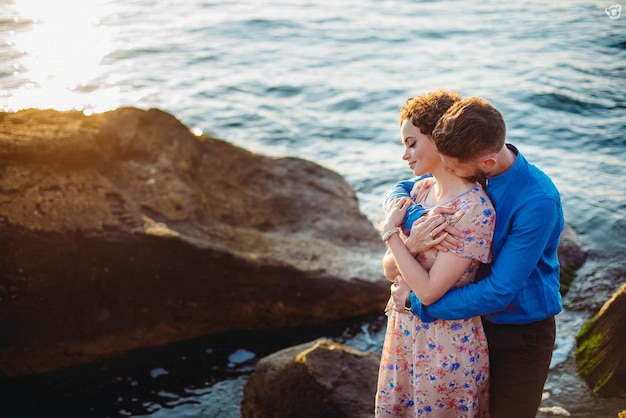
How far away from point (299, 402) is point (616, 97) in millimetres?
9351

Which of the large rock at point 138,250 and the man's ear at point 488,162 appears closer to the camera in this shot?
the man's ear at point 488,162

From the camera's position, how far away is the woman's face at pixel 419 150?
3.45 m

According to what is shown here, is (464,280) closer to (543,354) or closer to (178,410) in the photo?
(543,354)

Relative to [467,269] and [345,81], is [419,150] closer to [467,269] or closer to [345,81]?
[467,269]

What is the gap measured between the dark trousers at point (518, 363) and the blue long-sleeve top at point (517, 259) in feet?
0.30

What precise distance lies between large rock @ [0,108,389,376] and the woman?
278 cm

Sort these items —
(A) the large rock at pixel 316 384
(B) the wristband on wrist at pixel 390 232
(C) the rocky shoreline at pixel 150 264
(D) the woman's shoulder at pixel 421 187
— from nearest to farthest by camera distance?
(B) the wristband on wrist at pixel 390 232 → (D) the woman's shoulder at pixel 421 187 → (A) the large rock at pixel 316 384 → (C) the rocky shoreline at pixel 150 264

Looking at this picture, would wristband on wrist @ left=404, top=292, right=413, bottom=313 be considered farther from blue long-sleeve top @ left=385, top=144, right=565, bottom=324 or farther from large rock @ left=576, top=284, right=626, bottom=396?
large rock @ left=576, top=284, right=626, bottom=396

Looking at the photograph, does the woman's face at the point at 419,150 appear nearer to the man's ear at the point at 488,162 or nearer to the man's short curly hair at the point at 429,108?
the man's short curly hair at the point at 429,108

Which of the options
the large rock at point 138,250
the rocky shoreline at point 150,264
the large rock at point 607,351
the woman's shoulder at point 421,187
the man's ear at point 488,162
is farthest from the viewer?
the large rock at point 138,250

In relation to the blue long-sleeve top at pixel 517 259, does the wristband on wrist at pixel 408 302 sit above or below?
below

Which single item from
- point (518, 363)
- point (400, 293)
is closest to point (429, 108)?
point (400, 293)

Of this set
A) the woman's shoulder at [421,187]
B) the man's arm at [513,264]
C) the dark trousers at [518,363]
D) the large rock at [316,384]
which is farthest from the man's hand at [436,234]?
the large rock at [316,384]

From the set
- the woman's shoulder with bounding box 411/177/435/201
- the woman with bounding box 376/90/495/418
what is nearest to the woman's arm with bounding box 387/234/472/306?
the woman with bounding box 376/90/495/418
